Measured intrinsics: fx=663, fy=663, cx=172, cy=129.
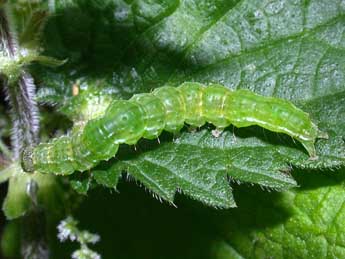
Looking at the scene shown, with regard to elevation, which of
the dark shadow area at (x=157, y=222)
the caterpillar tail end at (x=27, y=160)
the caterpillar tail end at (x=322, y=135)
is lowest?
the dark shadow area at (x=157, y=222)

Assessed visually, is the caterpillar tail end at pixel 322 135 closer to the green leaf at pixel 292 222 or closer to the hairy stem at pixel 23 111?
the green leaf at pixel 292 222

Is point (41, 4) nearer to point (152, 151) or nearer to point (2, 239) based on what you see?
point (152, 151)

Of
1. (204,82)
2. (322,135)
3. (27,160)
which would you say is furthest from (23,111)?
(322,135)

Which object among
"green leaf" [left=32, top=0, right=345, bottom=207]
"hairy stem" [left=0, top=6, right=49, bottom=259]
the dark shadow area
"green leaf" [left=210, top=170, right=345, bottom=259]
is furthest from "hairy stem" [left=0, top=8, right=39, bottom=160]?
"green leaf" [left=210, top=170, right=345, bottom=259]

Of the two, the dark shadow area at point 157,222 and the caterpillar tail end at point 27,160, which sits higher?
the caterpillar tail end at point 27,160

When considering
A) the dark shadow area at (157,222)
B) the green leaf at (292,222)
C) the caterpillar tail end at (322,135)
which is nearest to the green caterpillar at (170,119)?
the caterpillar tail end at (322,135)

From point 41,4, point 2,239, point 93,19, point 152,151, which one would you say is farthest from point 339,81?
point 2,239

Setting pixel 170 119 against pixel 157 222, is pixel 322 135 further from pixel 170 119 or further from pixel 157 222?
pixel 157 222

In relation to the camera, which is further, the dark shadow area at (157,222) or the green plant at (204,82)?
the dark shadow area at (157,222)
